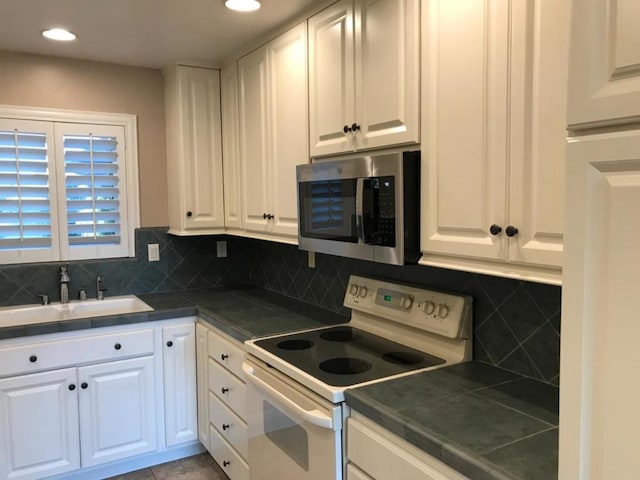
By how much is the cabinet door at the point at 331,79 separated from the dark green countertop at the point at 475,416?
36.0 inches

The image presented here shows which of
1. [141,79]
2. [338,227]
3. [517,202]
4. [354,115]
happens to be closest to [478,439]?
[517,202]

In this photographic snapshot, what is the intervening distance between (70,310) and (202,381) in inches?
33.6

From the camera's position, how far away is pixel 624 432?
779 mm

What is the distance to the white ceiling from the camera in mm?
2145

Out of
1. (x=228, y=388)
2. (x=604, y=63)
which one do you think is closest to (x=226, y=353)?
(x=228, y=388)

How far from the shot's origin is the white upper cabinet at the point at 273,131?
7.53ft

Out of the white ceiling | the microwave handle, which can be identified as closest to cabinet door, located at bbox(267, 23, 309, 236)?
the white ceiling

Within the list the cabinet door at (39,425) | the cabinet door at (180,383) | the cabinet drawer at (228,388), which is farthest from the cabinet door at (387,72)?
the cabinet door at (39,425)

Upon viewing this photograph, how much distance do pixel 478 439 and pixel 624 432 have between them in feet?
1.61

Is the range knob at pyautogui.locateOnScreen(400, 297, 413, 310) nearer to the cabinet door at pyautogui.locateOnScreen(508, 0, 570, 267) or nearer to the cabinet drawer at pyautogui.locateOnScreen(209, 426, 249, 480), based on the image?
the cabinet door at pyautogui.locateOnScreen(508, 0, 570, 267)

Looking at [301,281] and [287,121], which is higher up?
[287,121]

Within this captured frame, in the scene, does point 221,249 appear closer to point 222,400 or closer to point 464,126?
point 222,400

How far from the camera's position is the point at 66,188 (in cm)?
296

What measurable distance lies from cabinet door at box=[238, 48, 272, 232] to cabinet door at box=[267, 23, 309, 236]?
71mm
